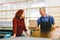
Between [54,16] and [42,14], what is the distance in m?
0.15

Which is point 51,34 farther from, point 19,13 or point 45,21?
point 19,13

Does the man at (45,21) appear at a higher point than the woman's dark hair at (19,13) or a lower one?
lower

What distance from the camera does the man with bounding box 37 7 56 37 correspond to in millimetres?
1930

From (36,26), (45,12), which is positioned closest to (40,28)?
(36,26)

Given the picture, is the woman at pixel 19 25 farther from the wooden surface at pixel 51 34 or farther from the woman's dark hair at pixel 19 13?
the wooden surface at pixel 51 34

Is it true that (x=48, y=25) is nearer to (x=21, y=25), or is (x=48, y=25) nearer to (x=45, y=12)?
(x=45, y=12)

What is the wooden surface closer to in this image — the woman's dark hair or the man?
the man

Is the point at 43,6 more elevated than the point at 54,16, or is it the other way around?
the point at 43,6

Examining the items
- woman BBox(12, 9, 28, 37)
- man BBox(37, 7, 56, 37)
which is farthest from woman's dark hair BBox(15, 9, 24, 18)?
man BBox(37, 7, 56, 37)

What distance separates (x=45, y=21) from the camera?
1.95 meters

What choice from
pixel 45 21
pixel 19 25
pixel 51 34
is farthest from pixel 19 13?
pixel 51 34

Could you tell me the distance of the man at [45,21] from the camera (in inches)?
76.0

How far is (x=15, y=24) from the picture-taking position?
2.06 m

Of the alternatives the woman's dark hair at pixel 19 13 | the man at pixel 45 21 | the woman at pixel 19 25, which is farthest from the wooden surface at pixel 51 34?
the woman's dark hair at pixel 19 13
